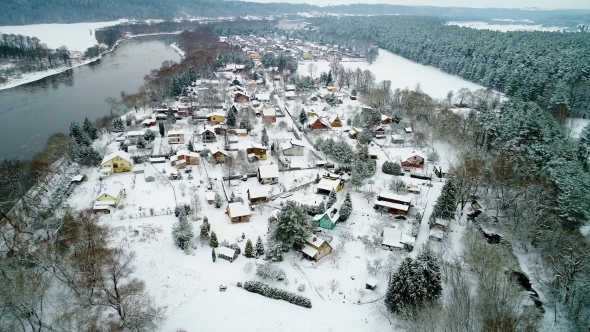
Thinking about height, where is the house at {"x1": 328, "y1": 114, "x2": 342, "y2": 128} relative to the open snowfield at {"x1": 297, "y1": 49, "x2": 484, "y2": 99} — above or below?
below

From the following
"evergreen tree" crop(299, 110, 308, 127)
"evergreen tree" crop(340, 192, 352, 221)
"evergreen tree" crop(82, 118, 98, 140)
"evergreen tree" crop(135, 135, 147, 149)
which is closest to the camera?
"evergreen tree" crop(340, 192, 352, 221)

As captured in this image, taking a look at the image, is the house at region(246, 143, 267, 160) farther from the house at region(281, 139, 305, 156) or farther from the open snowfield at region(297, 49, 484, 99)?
the open snowfield at region(297, 49, 484, 99)

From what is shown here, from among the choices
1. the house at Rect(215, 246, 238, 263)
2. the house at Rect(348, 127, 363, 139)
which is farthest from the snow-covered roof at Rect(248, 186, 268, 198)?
the house at Rect(348, 127, 363, 139)

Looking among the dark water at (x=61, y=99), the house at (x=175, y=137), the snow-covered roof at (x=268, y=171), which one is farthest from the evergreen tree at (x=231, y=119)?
the dark water at (x=61, y=99)

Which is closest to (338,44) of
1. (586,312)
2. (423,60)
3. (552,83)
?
(423,60)

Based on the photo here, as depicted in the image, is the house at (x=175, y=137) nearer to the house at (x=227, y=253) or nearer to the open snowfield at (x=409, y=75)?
the house at (x=227, y=253)

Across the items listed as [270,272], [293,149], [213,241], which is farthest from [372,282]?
[293,149]

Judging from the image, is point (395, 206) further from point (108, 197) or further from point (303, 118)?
point (108, 197)
